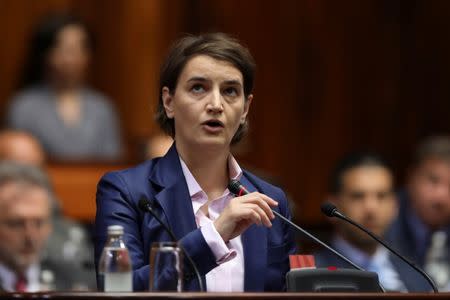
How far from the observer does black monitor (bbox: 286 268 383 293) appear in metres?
3.03

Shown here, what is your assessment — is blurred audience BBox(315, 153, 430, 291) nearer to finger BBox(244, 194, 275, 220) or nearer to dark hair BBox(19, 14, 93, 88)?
dark hair BBox(19, 14, 93, 88)

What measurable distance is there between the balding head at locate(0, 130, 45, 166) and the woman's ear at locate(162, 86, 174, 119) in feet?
9.19

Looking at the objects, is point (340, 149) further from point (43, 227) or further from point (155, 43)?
point (43, 227)

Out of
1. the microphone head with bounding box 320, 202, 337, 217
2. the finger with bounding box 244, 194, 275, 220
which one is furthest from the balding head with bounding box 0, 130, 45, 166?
the finger with bounding box 244, 194, 275, 220

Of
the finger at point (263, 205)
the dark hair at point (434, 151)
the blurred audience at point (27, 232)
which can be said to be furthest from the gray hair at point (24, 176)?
the finger at point (263, 205)

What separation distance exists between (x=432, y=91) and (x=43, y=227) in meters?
3.96

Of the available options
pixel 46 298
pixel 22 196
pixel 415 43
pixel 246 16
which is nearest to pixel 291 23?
pixel 246 16

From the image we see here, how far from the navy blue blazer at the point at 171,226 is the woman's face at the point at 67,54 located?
3.76 m

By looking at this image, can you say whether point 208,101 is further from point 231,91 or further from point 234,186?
point 234,186

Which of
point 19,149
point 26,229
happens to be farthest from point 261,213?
point 19,149

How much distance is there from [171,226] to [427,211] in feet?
11.6

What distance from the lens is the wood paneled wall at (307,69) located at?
26.7 ft

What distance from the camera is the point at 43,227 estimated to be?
5574 mm

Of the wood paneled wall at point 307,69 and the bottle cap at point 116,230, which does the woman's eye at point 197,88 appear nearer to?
the bottle cap at point 116,230
